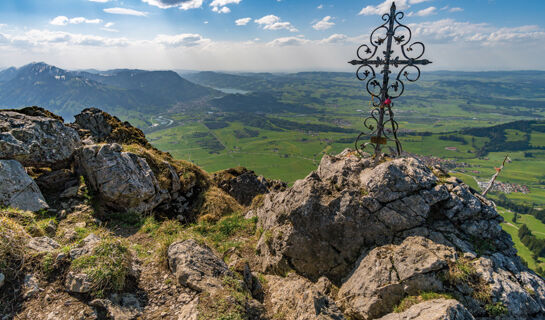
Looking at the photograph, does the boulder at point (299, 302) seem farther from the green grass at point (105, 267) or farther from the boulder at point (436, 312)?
the green grass at point (105, 267)

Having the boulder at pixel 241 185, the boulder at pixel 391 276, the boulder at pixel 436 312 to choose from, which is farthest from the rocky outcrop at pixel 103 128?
the boulder at pixel 436 312

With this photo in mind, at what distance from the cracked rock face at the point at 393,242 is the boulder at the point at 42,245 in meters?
6.51

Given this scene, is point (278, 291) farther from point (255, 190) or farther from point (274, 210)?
point (255, 190)

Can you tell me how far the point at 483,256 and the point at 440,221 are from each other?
142 cm

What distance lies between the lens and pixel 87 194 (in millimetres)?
11430

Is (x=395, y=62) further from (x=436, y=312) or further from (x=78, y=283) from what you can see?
(x=78, y=283)

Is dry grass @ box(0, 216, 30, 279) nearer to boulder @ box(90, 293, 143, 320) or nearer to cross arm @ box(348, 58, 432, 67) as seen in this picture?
boulder @ box(90, 293, 143, 320)

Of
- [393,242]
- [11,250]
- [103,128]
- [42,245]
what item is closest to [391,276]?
[393,242]

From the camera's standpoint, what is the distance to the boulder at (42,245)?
6.19 m

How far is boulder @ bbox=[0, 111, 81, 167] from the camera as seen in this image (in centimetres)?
1010

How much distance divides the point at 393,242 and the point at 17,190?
45.1ft

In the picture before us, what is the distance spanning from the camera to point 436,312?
5.63 m

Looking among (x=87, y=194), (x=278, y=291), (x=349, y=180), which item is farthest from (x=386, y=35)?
(x=87, y=194)

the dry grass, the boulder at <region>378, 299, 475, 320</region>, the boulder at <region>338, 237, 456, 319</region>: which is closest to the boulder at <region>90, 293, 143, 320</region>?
the dry grass
